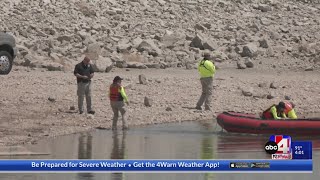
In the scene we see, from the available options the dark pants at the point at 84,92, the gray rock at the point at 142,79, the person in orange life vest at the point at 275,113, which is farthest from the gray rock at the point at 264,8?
the person in orange life vest at the point at 275,113

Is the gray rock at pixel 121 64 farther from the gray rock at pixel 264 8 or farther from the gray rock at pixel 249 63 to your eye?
the gray rock at pixel 264 8

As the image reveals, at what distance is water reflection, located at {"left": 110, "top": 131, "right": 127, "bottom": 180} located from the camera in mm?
23263

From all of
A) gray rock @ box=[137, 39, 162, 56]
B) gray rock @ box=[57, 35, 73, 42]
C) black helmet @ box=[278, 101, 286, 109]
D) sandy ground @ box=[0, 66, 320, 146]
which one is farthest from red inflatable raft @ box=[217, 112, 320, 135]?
→ gray rock @ box=[57, 35, 73, 42]

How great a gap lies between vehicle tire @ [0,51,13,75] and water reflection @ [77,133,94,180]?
7792 mm

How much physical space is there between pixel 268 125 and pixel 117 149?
4.34 metres

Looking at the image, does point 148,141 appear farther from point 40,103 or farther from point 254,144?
point 40,103

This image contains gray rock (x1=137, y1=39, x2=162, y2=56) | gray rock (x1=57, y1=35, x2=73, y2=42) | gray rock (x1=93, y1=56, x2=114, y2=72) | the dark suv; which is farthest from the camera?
gray rock (x1=57, y1=35, x2=73, y2=42)

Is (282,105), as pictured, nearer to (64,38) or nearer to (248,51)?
(64,38)

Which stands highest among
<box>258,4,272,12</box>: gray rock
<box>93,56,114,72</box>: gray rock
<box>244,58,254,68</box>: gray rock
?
<box>258,4,272,12</box>: gray rock

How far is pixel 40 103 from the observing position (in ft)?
111

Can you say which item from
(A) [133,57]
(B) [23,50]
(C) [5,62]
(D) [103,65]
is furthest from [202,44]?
(C) [5,62]

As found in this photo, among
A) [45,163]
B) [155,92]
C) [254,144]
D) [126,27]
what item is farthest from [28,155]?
[126,27]

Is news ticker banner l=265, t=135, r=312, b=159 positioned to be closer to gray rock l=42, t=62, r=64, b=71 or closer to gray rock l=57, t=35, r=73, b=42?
gray rock l=42, t=62, r=64, b=71

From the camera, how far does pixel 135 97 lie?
36.2 meters
